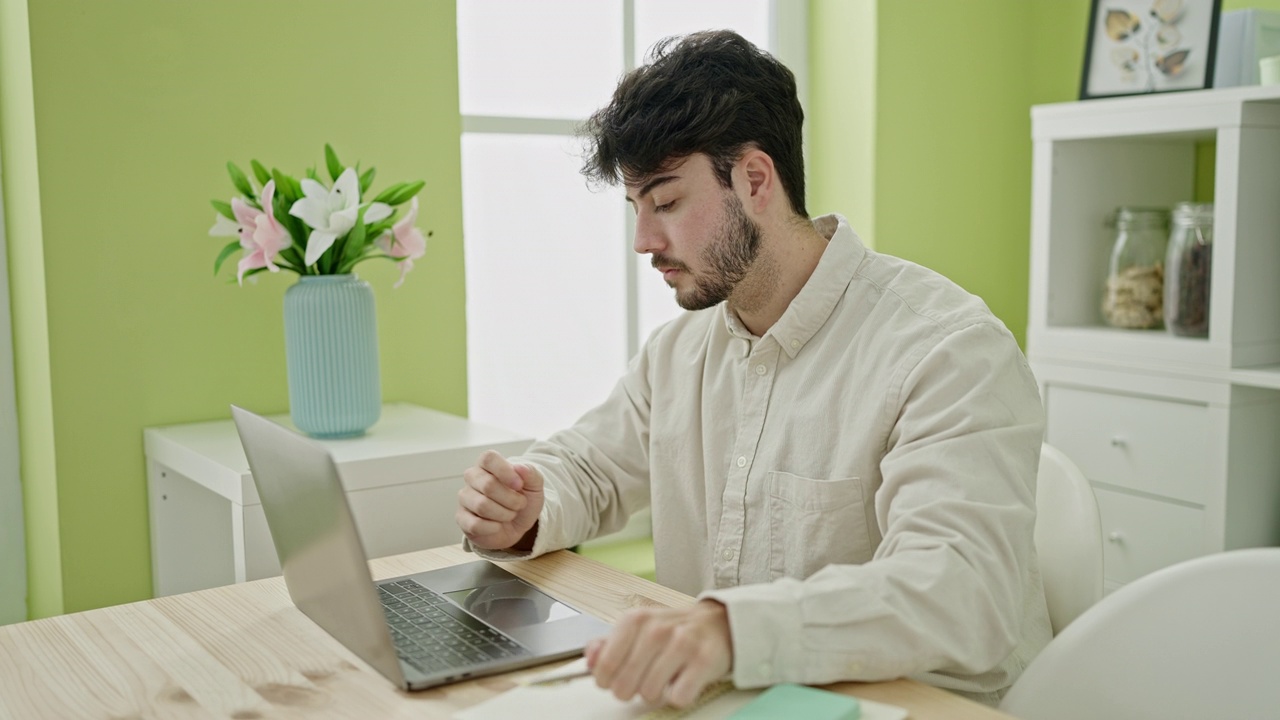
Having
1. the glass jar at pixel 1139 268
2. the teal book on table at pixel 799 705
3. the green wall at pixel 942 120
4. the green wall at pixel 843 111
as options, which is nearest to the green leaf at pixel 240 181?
the teal book on table at pixel 799 705

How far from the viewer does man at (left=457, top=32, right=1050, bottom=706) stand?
99 cm

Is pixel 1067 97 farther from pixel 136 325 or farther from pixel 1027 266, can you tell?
pixel 136 325

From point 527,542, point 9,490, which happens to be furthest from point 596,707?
point 9,490

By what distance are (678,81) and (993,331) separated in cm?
45

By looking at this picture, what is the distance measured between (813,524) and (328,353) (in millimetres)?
864

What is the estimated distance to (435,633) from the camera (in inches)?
42.4

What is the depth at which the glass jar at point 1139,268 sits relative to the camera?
2410mm

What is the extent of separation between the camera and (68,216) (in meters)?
1.81

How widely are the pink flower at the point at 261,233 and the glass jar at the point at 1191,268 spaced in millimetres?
1663

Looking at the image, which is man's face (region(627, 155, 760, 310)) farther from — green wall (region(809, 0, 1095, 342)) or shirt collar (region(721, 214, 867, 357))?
green wall (region(809, 0, 1095, 342))

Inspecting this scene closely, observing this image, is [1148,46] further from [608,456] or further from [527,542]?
[527,542]

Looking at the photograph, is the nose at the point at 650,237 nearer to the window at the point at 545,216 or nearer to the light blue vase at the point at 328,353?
the light blue vase at the point at 328,353

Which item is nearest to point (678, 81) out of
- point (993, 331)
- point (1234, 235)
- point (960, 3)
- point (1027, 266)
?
point (993, 331)

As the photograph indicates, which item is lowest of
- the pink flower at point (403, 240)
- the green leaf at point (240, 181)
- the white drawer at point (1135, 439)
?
the white drawer at point (1135, 439)
